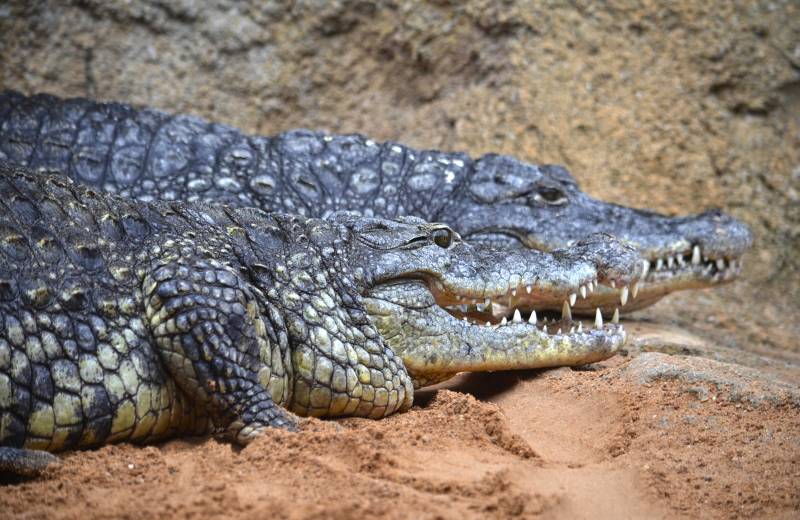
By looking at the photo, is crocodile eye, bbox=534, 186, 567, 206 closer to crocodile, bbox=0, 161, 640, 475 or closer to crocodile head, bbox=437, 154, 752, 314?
crocodile head, bbox=437, 154, 752, 314

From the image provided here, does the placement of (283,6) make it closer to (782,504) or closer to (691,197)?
(691,197)

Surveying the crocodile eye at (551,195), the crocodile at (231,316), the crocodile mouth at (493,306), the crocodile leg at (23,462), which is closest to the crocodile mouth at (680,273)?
the crocodile eye at (551,195)

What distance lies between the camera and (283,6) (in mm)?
7688

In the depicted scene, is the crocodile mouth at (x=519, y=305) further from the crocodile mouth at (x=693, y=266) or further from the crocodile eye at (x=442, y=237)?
the crocodile mouth at (x=693, y=266)

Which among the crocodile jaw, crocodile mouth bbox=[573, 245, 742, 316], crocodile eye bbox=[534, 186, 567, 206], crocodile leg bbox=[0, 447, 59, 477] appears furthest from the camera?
crocodile eye bbox=[534, 186, 567, 206]

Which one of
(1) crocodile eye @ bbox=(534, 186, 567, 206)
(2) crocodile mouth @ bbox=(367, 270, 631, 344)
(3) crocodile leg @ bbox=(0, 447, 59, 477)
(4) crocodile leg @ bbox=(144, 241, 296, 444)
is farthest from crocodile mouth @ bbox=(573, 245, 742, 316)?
(3) crocodile leg @ bbox=(0, 447, 59, 477)

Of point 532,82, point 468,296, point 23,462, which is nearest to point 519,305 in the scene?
point 468,296

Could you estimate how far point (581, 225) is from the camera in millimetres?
6203

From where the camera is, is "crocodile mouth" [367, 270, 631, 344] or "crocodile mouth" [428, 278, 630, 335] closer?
"crocodile mouth" [367, 270, 631, 344]

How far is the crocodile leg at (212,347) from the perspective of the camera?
11.3ft

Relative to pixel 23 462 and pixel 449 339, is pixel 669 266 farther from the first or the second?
pixel 23 462

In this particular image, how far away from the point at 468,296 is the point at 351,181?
7.11 ft

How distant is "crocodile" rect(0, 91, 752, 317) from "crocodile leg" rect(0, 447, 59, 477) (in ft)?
9.38

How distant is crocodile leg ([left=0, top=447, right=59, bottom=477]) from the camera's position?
302 centimetres
